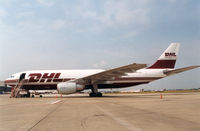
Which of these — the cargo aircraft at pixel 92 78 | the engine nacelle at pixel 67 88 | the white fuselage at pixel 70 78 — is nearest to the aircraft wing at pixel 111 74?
the cargo aircraft at pixel 92 78

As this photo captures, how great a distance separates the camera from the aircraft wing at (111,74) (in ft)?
61.3

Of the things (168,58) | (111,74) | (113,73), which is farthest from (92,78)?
(168,58)

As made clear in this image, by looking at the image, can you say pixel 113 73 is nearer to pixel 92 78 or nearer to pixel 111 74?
pixel 111 74

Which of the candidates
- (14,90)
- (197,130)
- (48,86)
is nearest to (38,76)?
(48,86)

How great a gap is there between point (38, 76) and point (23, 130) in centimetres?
1933

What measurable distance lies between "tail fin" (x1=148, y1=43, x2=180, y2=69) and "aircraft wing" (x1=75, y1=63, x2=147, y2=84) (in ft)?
20.0

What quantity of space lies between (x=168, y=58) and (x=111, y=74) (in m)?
9.11

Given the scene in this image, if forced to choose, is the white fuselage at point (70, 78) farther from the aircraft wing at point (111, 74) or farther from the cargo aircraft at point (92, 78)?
the aircraft wing at point (111, 74)

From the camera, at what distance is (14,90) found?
23.4 metres

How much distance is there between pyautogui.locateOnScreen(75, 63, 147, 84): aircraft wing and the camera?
61.3ft

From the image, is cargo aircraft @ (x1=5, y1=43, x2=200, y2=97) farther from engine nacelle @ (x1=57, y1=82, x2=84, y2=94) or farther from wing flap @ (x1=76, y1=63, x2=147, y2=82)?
engine nacelle @ (x1=57, y1=82, x2=84, y2=94)

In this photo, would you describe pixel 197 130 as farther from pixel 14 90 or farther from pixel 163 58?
pixel 14 90

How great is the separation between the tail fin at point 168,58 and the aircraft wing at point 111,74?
240 inches

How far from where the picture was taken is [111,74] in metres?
20.4
